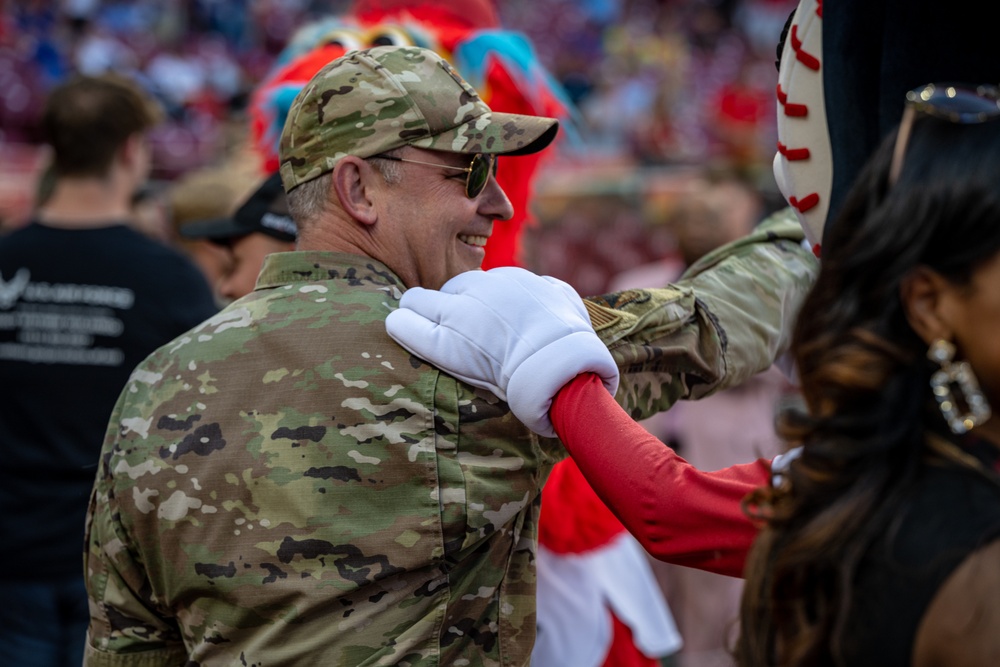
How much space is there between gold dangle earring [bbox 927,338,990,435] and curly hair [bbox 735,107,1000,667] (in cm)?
2

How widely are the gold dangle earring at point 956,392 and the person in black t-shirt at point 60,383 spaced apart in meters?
2.45

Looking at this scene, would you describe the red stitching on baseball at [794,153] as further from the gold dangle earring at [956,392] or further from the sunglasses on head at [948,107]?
the gold dangle earring at [956,392]

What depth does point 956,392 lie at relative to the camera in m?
1.19

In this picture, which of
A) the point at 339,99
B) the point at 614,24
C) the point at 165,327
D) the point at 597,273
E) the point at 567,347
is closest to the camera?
the point at 567,347

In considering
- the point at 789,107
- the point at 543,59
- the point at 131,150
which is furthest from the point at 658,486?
the point at 543,59

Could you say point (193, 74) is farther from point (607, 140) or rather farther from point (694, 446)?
point (694, 446)

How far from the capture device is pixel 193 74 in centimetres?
1256

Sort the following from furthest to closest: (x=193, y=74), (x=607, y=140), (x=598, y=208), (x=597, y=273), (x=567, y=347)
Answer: (x=607, y=140), (x=193, y=74), (x=598, y=208), (x=597, y=273), (x=567, y=347)

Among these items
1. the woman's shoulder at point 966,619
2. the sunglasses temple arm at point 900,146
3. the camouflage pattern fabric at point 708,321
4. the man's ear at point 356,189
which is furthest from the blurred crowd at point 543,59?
the woman's shoulder at point 966,619

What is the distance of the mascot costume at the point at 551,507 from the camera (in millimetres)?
2994

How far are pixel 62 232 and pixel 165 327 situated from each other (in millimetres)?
431

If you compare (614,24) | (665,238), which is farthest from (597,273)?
(614,24)

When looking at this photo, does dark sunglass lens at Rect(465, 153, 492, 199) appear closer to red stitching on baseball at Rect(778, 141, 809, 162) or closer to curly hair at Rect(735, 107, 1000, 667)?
red stitching on baseball at Rect(778, 141, 809, 162)

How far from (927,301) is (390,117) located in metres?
0.91
